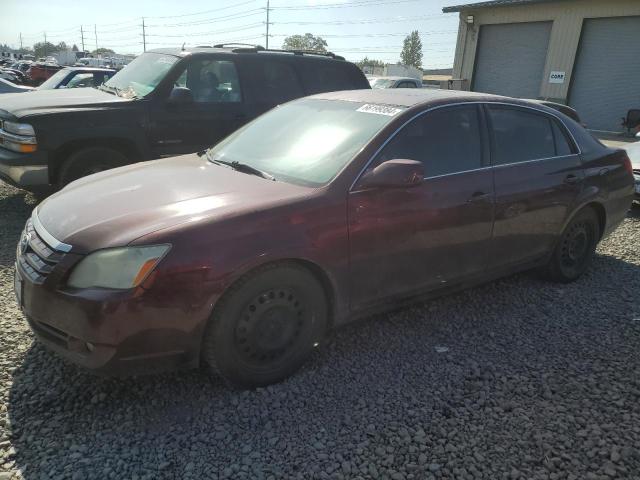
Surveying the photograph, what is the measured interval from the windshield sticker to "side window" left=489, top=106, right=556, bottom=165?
2.93 feet

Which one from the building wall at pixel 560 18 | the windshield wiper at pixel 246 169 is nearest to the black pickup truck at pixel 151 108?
the windshield wiper at pixel 246 169

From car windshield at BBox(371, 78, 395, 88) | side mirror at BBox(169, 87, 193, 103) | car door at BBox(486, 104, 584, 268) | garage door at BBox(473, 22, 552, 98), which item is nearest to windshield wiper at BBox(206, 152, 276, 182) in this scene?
car door at BBox(486, 104, 584, 268)

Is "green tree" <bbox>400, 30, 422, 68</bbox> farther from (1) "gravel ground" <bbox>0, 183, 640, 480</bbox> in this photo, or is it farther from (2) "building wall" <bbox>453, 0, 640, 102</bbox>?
(1) "gravel ground" <bbox>0, 183, 640, 480</bbox>

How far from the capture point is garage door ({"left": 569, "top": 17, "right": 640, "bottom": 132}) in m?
18.0

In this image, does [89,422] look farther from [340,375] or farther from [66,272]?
[340,375]

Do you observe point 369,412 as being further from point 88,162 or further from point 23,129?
point 23,129

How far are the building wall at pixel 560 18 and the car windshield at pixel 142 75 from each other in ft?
57.8

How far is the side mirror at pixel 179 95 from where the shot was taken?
5.82m

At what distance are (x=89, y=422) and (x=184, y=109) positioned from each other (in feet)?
14.0

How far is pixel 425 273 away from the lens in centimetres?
342

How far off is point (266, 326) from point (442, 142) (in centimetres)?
178

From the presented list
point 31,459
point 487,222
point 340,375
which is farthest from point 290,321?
point 487,222

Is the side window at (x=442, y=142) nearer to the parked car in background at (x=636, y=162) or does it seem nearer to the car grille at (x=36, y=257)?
the car grille at (x=36, y=257)

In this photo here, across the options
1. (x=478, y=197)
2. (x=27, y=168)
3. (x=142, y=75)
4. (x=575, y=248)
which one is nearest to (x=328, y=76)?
(x=142, y=75)
